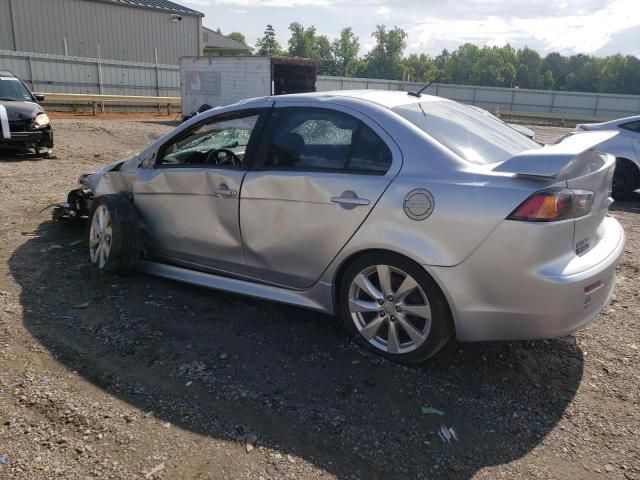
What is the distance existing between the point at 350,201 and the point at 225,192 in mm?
1093

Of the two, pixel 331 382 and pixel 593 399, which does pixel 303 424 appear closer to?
pixel 331 382

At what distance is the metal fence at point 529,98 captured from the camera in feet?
118

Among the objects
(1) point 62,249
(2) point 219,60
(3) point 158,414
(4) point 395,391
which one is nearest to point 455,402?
(4) point 395,391

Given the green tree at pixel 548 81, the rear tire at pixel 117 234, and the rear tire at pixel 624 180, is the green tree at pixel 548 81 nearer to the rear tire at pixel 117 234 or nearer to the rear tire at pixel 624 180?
the rear tire at pixel 624 180

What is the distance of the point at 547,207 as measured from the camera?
285 centimetres

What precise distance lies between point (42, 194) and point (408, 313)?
6661mm

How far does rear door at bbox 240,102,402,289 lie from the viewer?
3338 millimetres

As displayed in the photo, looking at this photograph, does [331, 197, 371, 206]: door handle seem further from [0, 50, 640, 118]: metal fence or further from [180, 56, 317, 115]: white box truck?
[0, 50, 640, 118]: metal fence

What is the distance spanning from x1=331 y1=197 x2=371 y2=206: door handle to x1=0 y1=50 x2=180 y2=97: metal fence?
2600 cm

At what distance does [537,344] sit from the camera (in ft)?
12.3

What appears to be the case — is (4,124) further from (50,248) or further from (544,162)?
(544,162)

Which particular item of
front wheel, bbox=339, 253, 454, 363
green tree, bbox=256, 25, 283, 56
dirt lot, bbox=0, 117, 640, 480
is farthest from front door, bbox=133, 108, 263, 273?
green tree, bbox=256, 25, 283, 56

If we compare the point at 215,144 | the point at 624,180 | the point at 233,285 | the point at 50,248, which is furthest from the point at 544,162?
the point at 624,180

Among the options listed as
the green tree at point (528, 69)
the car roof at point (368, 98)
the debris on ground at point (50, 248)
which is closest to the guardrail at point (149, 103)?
the debris on ground at point (50, 248)
